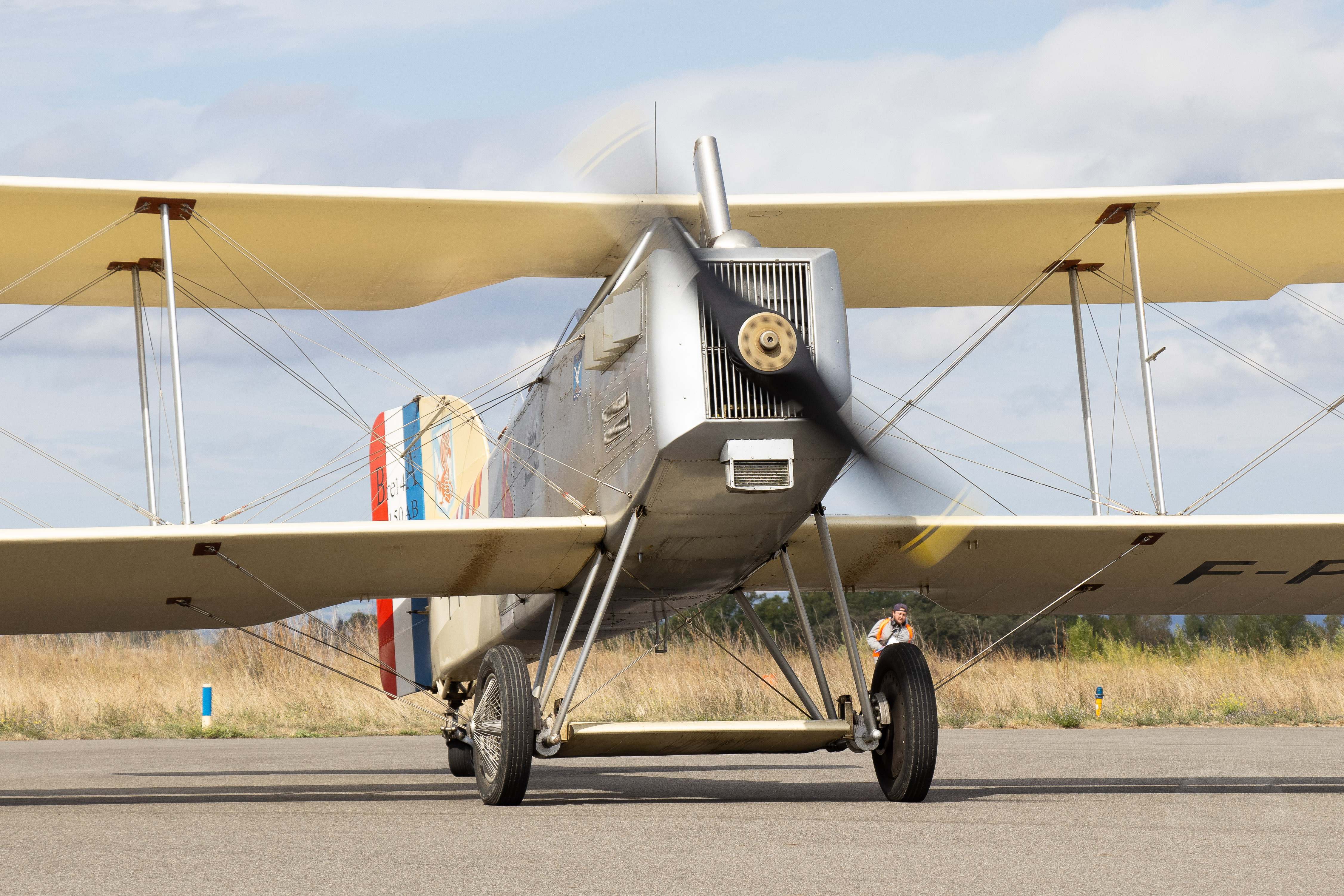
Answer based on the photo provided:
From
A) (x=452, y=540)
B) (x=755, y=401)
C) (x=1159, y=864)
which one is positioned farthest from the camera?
(x=452, y=540)

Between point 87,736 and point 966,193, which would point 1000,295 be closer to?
point 966,193

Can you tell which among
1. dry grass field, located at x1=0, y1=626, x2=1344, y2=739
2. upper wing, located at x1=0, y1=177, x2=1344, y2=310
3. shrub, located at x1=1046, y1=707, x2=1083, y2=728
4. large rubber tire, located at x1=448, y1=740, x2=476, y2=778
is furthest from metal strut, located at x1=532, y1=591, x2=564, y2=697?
shrub, located at x1=1046, y1=707, x2=1083, y2=728

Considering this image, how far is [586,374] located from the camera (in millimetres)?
7871

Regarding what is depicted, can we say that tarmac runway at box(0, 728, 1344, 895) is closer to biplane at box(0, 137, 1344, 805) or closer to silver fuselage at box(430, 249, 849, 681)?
biplane at box(0, 137, 1344, 805)

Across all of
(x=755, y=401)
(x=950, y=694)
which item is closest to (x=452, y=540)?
(x=755, y=401)

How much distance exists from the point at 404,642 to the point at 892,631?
199 inches

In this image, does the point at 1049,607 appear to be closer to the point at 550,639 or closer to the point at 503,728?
the point at 550,639

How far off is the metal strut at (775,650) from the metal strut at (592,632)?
83 centimetres

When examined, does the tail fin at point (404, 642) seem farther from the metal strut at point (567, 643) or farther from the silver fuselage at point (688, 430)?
the metal strut at point (567, 643)

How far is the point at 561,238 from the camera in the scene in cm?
929

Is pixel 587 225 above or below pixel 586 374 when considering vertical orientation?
above

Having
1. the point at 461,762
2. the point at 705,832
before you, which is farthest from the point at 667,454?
the point at 461,762

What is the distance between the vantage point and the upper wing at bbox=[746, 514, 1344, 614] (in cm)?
819

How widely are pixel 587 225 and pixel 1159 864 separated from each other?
588cm
